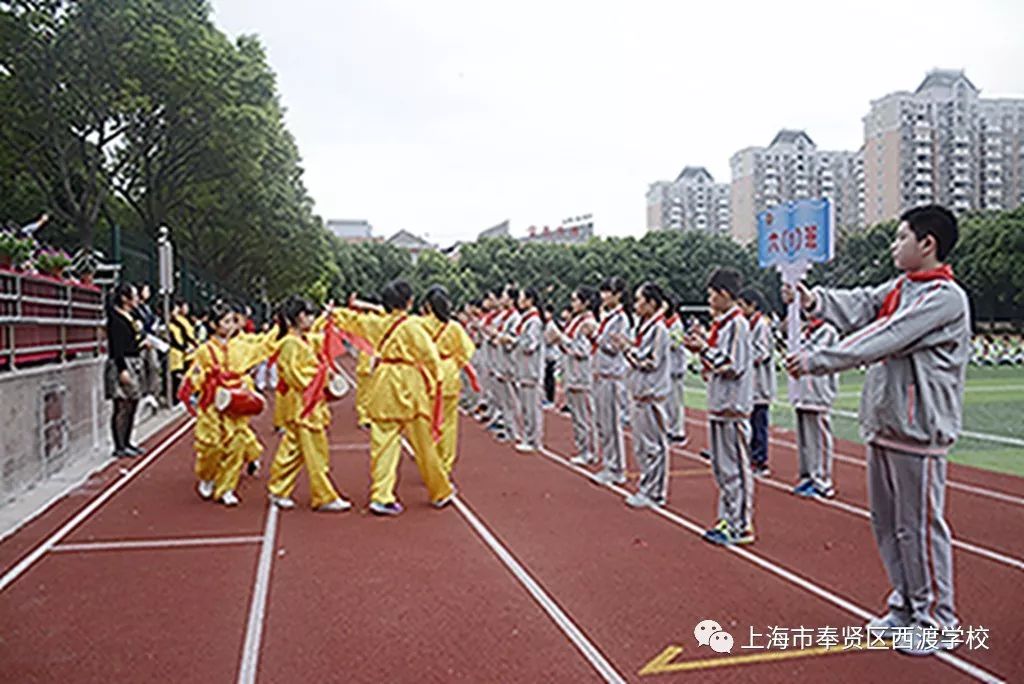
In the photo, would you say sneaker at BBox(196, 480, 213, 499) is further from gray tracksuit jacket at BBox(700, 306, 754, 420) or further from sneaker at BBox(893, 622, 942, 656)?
sneaker at BBox(893, 622, 942, 656)

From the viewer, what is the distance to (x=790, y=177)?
69.2m

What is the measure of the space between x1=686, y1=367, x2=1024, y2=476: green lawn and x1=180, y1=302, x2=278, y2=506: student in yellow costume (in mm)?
8244

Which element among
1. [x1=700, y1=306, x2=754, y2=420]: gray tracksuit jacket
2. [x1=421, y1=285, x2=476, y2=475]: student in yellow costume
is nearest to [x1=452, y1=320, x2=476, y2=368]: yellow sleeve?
[x1=421, y1=285, x2=476, y2=475]: student in yellow costume

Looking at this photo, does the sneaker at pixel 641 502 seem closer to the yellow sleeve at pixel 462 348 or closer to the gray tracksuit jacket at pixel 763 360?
the gray tracksuit jacket at pixel 763 360

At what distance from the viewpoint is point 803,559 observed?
6098 mm

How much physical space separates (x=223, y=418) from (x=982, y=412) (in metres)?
13.9

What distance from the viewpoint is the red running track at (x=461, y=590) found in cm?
432

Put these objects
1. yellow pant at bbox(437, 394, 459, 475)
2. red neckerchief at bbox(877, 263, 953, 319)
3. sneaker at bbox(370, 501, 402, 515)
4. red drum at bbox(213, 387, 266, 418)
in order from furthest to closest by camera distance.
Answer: yellow pant at bbox(437, 394, 459, 475) < red drum at bbox(213, 387, 266, 418) < sneaker at bbox(370, 501, 402, 515) < red neckerchief at bbox(877, 263, 953, 319)

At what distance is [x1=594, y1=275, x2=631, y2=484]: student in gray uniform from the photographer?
884 centimetres

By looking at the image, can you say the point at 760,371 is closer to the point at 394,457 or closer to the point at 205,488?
the point at 394,457

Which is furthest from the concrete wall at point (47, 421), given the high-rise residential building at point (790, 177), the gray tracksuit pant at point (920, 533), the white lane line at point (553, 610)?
the high-rise residential building at point (790, 177)

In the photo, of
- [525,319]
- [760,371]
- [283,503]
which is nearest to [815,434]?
[760,371]

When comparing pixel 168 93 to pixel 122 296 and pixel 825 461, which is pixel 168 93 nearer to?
pixel 122 296

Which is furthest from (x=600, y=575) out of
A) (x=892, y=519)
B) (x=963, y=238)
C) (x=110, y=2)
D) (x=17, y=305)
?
(x=963, y=238)
